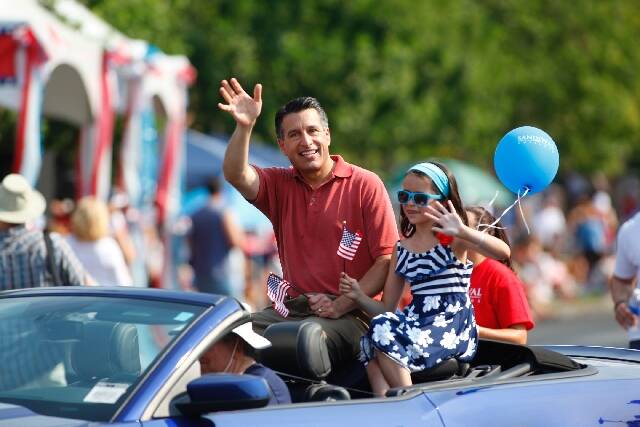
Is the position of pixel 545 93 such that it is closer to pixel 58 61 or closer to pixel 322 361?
pixel 58 61

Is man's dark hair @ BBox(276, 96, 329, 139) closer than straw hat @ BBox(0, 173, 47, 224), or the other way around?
man's dark hair @ BBox(276, 96, 329, 139)

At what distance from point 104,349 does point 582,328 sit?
53.9 feet

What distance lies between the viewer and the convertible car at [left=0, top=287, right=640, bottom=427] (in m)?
4.34

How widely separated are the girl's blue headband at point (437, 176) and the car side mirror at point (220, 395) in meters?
1.58

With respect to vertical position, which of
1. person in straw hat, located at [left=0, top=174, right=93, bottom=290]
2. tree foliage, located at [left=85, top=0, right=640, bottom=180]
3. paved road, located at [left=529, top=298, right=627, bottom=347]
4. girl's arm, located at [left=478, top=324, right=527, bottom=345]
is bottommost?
paved road, located at [left=529, top=298, right=627, bottom=347]

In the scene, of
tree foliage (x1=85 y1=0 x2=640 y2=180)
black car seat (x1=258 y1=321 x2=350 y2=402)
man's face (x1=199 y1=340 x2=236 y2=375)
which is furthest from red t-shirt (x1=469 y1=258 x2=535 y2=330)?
tree foliage (x1=85 y1=0 x2=640 y2=180)

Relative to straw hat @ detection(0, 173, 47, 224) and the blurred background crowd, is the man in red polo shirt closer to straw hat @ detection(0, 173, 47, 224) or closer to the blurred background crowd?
the blurred background crowd

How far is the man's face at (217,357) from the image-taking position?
15.4 ft

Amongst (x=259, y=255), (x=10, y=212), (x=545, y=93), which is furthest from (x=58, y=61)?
(x=545, y=93)

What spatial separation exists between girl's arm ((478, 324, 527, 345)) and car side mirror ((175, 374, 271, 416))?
2.33 meters

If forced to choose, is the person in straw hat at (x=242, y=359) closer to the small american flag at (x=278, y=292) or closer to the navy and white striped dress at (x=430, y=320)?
the navy and white striped dress at (x=430, y=320)

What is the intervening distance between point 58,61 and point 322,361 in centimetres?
724

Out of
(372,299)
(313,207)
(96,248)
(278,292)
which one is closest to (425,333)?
(372,299)

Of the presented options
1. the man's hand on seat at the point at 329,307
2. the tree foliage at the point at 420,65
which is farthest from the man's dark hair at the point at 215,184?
the man's hand on seat at the point at 329,307
